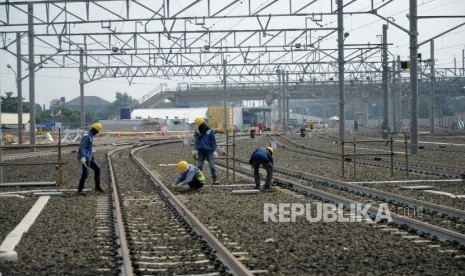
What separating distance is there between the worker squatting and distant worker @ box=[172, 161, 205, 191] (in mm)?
3582

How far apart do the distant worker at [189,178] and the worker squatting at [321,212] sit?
3.58 m

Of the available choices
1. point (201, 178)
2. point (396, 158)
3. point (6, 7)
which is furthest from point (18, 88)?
point (201, 178)

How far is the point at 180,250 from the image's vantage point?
9695 mm

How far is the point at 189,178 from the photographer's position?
1794 centimetres

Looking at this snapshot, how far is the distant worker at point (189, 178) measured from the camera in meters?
17.9

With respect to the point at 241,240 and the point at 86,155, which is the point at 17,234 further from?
the point at 86,155

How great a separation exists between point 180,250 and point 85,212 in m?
5.07

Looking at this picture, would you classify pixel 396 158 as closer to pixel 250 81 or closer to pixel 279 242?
pixel 279 242

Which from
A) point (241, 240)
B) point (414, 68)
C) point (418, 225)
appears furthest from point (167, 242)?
point (414, 68)

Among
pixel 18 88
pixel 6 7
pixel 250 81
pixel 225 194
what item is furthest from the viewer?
pixel 250 81

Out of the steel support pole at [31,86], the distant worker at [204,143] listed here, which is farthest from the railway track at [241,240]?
the steel support pole at [31,86]

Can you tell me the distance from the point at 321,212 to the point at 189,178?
5301 mm

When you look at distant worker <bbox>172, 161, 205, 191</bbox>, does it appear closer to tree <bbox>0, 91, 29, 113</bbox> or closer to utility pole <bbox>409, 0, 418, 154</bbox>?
utility pole <bbox>409, 0, 418, 154</bbox>

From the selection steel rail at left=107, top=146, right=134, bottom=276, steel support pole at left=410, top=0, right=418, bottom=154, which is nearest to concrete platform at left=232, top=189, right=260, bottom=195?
steel rail at left=107, top=146, right=134, bottom=276
